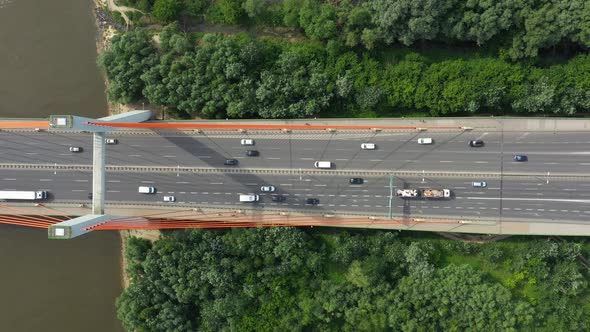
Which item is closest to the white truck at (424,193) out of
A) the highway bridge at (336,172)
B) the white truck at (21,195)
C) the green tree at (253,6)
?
the highway bridge at (336,172)

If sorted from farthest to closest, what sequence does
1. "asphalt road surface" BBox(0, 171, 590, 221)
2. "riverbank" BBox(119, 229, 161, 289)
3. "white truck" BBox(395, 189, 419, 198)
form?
"riverbank" BBox(119, 229, 161, 289) < "white truck" BBox(395, 189, 419, 198) < "asphalt road surface" BBox(0, 171, 590, 221)

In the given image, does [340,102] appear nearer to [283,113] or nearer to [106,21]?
[283,113]

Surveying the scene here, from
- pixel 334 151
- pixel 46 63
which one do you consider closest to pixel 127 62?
pixel 46 63

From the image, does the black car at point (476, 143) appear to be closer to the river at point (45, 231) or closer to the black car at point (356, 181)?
the black car at point (356, 181)

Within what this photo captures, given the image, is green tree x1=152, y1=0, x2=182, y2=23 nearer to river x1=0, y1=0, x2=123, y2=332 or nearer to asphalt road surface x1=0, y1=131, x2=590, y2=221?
river x1=0, y1=0, x2=123, y2=332

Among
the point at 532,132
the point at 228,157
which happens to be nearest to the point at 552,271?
the point at 532,132

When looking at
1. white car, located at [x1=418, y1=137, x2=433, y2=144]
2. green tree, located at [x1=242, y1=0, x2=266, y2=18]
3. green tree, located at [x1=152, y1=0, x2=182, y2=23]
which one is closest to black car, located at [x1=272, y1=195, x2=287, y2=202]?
white car, located at [x1=418, y1=137, x2=433, y2=144]
